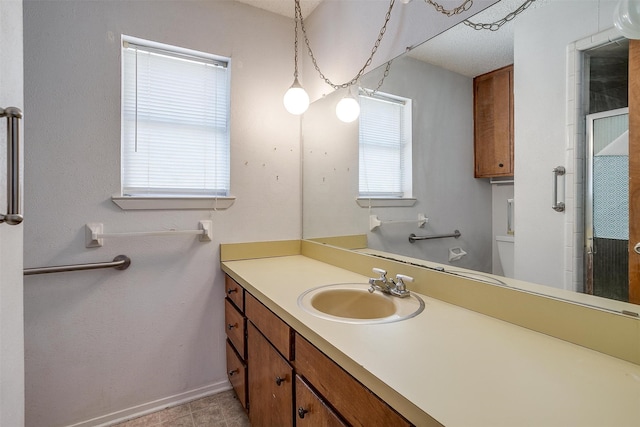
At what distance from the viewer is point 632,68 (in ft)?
2.33

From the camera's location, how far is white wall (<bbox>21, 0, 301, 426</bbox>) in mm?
1447

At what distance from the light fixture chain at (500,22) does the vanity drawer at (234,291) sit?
56.7 inches

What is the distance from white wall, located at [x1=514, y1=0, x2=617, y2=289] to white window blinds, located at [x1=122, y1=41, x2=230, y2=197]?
150 cm

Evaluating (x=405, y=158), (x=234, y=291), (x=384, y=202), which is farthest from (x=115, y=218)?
(x=405, y=158)

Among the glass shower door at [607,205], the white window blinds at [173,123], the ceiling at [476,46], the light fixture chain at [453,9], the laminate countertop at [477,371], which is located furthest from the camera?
the white window blinds at [173,123]

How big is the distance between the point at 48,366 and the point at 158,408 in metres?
0.58

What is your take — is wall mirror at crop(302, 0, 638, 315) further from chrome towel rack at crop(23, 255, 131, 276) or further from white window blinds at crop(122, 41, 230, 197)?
chrome towel rack at crop(23, 255, 131, 276)

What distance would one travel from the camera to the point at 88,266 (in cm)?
151

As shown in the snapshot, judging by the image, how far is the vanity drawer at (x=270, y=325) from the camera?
41.3 inches

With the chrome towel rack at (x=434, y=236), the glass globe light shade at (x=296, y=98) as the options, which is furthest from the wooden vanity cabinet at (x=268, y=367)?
the glass globe light shade at (x=296, y=98)

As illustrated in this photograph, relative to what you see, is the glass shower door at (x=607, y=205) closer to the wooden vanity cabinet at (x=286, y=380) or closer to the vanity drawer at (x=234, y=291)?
the wooden vanity cabinet at (x=286, y=380)

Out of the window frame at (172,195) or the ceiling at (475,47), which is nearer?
the ceiling at (475,47)

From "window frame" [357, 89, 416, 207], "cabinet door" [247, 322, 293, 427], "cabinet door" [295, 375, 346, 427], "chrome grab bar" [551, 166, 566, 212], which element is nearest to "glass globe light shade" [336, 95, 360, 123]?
"window frame" [357, 89, 416, 207]

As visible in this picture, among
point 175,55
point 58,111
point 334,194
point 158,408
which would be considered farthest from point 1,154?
point 158,408
